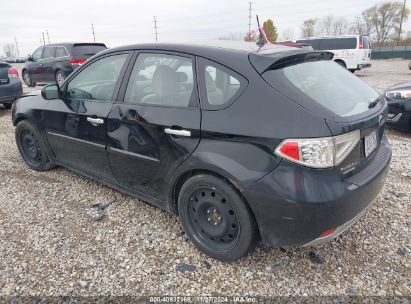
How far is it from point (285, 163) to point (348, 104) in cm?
73

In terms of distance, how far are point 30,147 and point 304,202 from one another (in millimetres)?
3820

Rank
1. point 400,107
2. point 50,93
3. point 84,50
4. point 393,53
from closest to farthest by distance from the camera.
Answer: point 50,93 < point 400,107 < point 84,50 < point 393,53

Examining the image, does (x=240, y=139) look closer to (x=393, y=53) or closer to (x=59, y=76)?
(x=59, y=76)

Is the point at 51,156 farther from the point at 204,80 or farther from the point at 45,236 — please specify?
the point at 204,80

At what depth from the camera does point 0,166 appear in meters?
4.50

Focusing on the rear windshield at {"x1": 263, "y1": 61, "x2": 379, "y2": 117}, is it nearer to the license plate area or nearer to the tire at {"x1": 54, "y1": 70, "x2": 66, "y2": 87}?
the license plate area

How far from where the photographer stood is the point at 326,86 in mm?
2309

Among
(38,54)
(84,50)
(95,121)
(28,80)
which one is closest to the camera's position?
(95,121)

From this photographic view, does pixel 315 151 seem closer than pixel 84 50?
Yes

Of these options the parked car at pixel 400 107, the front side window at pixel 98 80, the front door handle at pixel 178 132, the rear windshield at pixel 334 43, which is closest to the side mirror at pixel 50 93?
the front side window at pixel 98 80

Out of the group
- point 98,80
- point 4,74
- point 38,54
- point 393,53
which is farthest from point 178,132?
point 393,53

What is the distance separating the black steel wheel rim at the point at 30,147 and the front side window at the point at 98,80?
1125mm

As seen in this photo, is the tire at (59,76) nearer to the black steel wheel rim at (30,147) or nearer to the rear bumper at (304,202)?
the black steel wheel rim at (30,147)

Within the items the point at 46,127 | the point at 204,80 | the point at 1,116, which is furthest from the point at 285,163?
the point at 1,116
